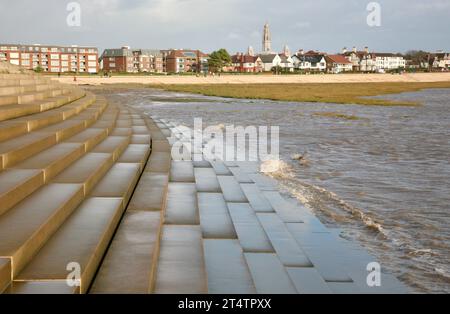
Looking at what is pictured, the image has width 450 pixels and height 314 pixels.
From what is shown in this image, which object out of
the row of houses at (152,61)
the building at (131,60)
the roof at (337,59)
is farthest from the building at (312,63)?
the building at (131,60)

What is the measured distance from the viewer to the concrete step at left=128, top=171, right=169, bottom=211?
582 cm

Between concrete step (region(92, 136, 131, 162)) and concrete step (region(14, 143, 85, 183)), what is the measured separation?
1.85ft

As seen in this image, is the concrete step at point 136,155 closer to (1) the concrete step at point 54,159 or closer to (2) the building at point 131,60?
(1) the concrete step at point 54,159

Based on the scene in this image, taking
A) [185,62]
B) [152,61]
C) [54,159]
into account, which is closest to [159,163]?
[54,159]

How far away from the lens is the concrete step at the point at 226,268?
4.08 metres

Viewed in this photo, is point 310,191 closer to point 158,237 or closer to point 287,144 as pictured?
point 158,237

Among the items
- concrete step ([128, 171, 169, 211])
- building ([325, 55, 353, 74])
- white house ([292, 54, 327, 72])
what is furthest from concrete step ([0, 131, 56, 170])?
building ([325, 55, 353, 74])

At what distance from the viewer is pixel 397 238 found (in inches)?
237

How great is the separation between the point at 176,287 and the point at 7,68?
12.4 meters

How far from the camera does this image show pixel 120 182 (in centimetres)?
637

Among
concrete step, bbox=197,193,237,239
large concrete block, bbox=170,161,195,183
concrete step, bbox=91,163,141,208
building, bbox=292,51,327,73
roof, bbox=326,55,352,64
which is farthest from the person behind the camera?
roof, bbox=326,55,352,64

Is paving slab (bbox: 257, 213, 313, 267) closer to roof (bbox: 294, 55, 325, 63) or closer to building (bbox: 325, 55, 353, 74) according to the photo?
building (bbox: 325, 55, 353, 74)

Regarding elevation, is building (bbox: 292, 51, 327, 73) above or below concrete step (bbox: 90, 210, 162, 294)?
above
